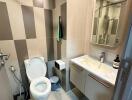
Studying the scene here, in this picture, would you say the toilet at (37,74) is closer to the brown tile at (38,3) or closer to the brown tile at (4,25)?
the brown tile at (4,25)

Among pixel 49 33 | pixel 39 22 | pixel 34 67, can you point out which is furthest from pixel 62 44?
pixel 34 67

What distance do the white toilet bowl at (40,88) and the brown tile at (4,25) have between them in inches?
36.5

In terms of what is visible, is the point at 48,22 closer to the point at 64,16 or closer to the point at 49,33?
the point at 49,33

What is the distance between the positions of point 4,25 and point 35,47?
0.63 metres

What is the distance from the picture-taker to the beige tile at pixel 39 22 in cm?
163

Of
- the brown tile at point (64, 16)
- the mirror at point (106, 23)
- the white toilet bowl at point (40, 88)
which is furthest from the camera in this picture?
the brown tile at point (64, 16)


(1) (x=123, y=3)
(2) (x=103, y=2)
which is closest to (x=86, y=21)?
(2) (x=103, y=2)

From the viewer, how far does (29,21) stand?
1.59 metres

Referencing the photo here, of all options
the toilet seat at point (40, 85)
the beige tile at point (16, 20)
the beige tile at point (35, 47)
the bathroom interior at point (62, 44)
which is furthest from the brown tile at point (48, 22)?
the toilet seat at point (40, 85)

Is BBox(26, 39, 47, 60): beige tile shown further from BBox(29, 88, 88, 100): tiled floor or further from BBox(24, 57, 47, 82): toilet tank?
BBox(29, 88, 88, 100): tiled floor

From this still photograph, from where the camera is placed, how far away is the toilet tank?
1650 mm

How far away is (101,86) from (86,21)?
48.0 inches

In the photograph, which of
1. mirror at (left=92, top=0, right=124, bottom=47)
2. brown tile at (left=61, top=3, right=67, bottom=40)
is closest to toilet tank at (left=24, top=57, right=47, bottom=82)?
brown tile at (left=61, top=3, right=67, bottom=40)

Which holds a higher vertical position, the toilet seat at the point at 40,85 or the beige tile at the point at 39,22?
the beige tile at the point at 39,22
